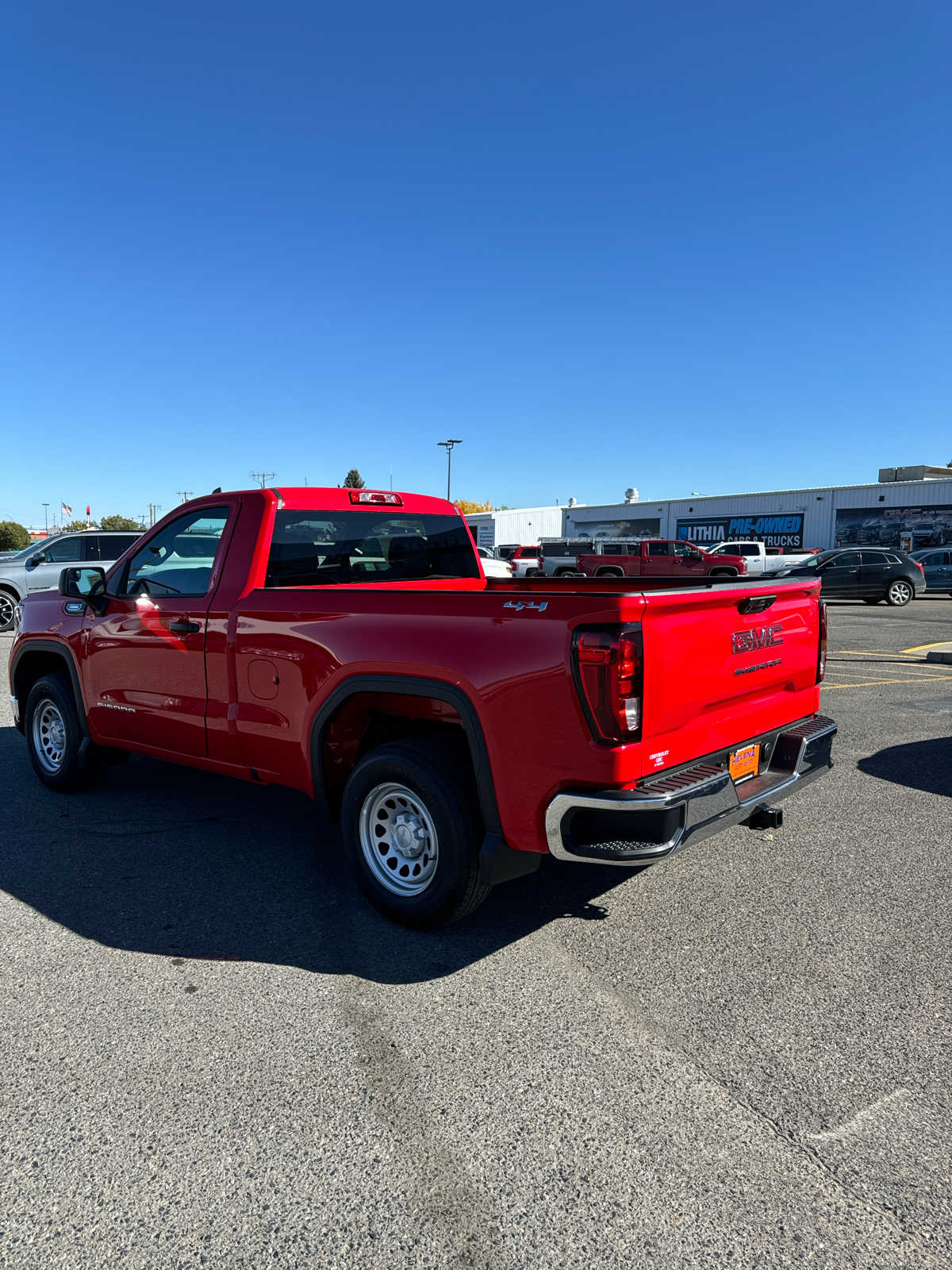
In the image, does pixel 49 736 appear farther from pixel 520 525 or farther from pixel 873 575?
pixel 520 525

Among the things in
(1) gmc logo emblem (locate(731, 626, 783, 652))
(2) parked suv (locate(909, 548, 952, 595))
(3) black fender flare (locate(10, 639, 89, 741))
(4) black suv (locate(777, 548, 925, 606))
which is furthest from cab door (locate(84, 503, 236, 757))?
(2) parked suv (locate(909, 548, 952, 595))

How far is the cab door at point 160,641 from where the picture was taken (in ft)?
15.6

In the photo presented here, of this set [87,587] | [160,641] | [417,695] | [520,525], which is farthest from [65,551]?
[520,525]

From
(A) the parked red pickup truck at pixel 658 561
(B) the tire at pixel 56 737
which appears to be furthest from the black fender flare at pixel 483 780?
(A) the parked red pickup truck at pixel 658 561

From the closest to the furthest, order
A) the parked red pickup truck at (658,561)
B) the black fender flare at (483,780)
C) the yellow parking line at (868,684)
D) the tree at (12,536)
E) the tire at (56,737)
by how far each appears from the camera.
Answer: the black fender flare at (483,780) < the tire at (56,737) < the yellow parking line at (868,684) < the parked red pickup truck at (658,561) < the tree at (12,536)

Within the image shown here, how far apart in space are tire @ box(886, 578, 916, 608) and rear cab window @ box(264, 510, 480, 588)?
20.6 metres

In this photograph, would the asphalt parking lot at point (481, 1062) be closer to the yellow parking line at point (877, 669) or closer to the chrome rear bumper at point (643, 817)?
the chrome rear bumper at point (643, 817)

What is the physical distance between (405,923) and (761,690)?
186 centimetres

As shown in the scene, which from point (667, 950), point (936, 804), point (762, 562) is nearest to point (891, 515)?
point (762, 562)

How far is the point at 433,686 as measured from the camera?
354 cm

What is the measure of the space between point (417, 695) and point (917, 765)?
4.69m

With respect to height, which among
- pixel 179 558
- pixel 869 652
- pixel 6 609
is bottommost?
pixel 869 652

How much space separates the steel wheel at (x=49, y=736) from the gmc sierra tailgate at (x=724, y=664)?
14.2 ft

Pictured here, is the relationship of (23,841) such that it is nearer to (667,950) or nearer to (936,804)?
(667,950)
